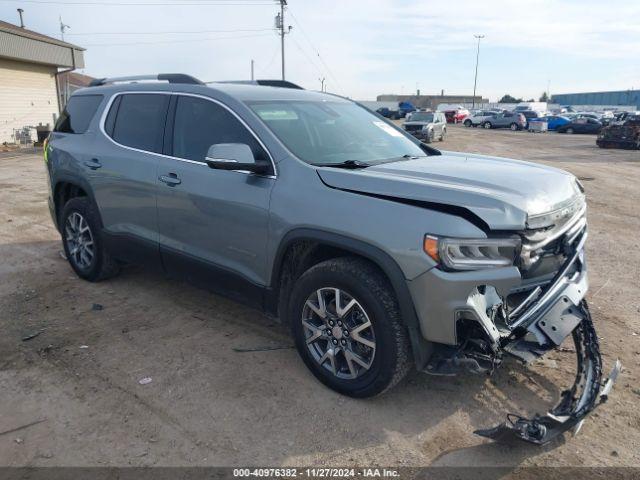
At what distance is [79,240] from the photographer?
18.0ft

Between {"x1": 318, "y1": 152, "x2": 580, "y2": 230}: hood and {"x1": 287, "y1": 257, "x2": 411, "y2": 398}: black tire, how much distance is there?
19.2 inches

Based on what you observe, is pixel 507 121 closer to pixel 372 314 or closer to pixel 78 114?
pixel 78 114

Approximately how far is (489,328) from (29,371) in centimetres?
311

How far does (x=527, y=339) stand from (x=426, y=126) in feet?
80.7

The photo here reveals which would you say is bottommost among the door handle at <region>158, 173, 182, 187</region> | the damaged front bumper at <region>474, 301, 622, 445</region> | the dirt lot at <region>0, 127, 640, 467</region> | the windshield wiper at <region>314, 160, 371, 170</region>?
the dirt lot at <region>0, 127, 640, 467</region>

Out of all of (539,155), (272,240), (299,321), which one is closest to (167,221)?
(272,240)

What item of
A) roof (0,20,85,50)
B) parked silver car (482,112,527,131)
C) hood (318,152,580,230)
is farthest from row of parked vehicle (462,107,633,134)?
hood (318,152,580,230)

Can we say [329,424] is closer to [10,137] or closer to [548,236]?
[548,236]

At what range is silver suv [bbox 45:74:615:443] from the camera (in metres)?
2.91

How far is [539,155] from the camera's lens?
21906 mm

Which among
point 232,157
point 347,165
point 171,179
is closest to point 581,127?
point 347,165

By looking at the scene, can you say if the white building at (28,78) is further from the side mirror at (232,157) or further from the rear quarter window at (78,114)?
the side mirror at (232,157)

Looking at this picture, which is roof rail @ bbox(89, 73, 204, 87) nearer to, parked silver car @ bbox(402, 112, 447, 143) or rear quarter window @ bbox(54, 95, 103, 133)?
rear quarter window @ bbox(54, 95, 103, 133)

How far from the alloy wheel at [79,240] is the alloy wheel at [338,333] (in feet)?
9.47
